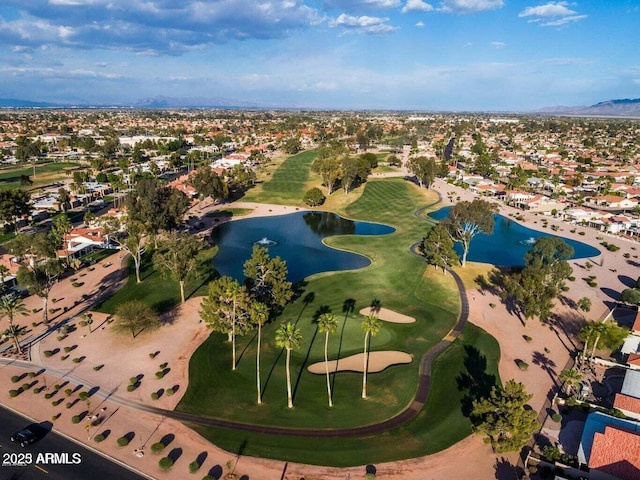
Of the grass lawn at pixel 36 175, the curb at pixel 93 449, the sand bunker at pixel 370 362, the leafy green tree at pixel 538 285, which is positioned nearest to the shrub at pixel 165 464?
the curb at pixel 93 449

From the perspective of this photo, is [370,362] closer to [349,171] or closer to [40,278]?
[40,278]

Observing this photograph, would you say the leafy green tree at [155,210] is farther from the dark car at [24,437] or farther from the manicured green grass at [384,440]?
the manicured green grass at [384,440]

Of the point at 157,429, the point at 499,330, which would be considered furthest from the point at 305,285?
the point at 157,429

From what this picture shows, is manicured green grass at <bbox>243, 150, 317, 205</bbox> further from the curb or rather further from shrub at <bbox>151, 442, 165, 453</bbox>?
shrub at <bbox>151, 442, 165, 453</bbox>

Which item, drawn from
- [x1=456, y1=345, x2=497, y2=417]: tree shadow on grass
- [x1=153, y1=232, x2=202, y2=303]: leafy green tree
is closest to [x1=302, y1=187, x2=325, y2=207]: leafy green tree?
[x1=153, y1=232, x2=202, y2=303]: leafy green tree

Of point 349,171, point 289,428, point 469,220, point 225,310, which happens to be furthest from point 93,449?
point 349,171
